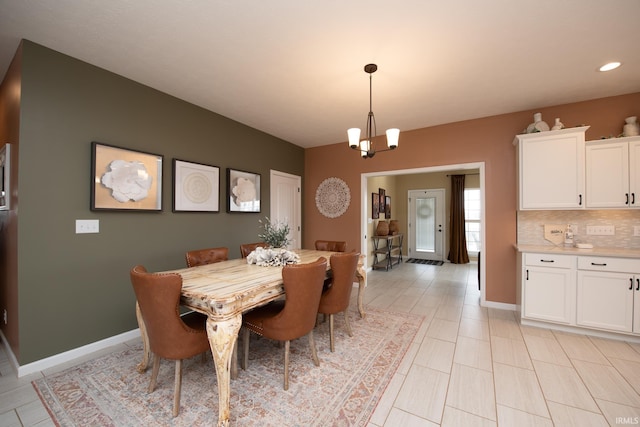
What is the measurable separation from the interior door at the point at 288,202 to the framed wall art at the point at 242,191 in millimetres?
416

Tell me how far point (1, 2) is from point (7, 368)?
2735 millimetres

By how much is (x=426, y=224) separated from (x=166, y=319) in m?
7.17

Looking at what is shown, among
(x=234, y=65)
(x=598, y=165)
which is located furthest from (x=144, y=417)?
(x=598, y=165)

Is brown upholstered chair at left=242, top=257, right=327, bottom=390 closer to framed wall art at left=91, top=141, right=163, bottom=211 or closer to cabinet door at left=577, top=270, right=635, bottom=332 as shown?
framed wall art at left=91, top=141, right=163, bottom=211

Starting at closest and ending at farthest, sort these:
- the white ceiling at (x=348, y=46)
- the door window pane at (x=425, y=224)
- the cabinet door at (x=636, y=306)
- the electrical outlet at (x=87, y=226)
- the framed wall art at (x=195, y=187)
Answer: the white ceiling at (x=348, y=46) < the electrical outlet at (x=87, y=226) < the cabinet door at (x=636, y=306) < the framed wall art at (x=195, y=187) < the door window pane at (x=425, y=224)

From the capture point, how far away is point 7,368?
208 cm

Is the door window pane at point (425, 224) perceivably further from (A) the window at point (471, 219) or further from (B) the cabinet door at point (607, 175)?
(B) the cabinet door at point (607, 175)

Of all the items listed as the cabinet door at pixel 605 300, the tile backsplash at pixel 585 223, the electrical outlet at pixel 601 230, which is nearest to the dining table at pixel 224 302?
the cabinet door at pixel 605 300

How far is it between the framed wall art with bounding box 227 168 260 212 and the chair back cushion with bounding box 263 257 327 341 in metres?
2.20

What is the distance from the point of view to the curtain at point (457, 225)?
22.1ft

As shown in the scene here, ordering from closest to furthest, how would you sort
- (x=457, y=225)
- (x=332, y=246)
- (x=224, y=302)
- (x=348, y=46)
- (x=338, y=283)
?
(x=224, y=302) → (x=348, y=46) → (x=338, y=283) → (x=332, y=246) → (x=457, y=225)

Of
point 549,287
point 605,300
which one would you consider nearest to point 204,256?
point 549,287

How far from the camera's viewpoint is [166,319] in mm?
1542

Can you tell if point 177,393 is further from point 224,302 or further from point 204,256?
point 204,256
